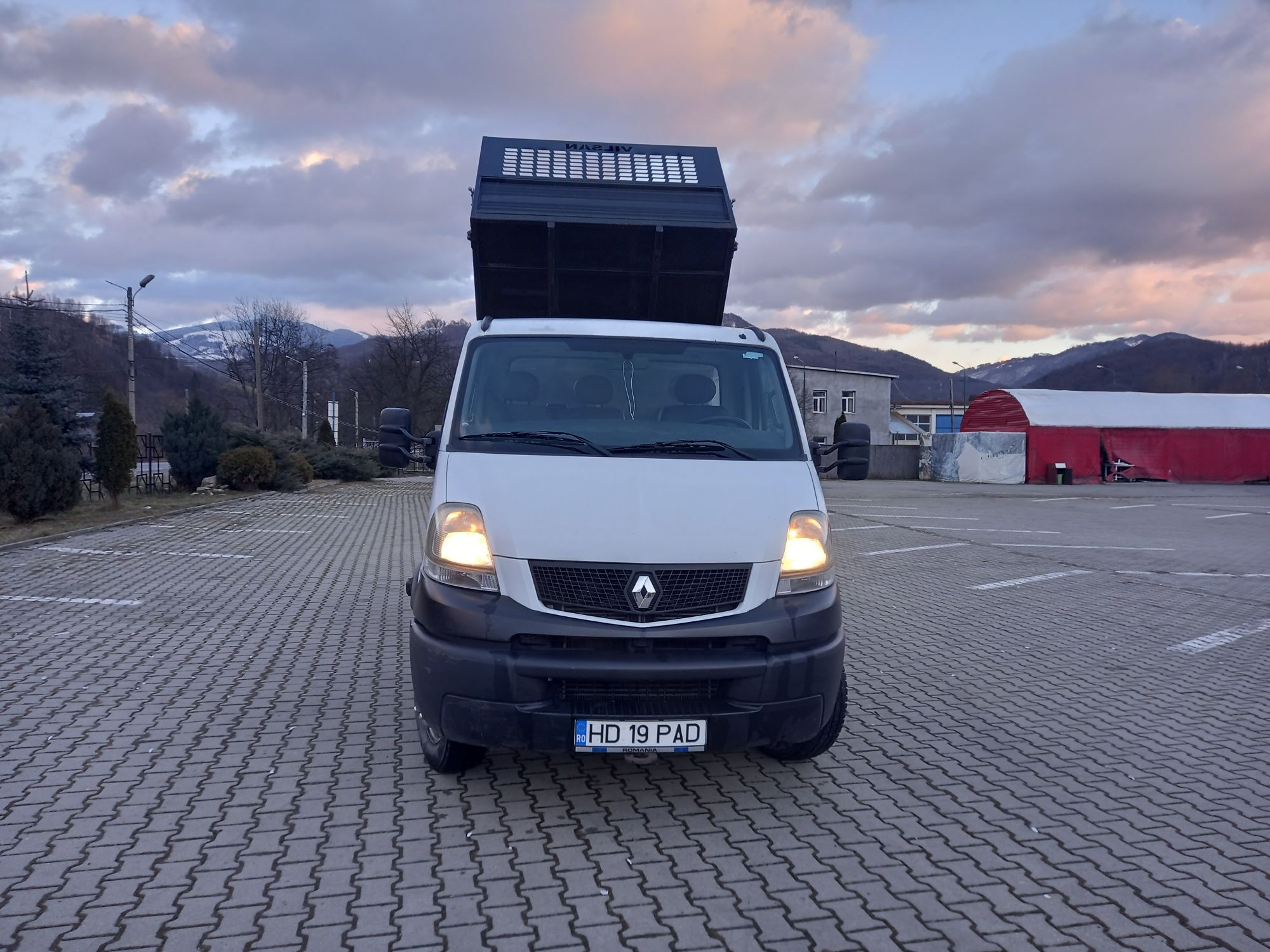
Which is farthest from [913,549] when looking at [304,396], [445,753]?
[304,396]

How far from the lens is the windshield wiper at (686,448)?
15.1 feet

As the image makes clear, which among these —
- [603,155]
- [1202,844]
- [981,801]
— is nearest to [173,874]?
[981,801]

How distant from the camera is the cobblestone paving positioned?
3.23 m

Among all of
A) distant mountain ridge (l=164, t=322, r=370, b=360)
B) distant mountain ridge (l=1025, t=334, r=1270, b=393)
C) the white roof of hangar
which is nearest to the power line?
distant mountain ridge (l=164, t=322, r=370, b=360)

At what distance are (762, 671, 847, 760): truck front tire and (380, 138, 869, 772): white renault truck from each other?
14 mm

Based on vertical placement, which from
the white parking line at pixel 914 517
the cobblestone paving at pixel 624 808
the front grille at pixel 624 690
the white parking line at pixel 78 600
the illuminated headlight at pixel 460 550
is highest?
the illuminated headlight at pixel 460 550

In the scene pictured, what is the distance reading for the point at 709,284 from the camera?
7.80 metres

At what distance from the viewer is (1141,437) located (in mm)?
40188

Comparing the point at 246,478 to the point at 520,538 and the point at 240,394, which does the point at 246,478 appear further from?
the point at 240,394

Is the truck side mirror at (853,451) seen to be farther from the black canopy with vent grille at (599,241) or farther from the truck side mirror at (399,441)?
the black canopy with vent grille at (599,241)

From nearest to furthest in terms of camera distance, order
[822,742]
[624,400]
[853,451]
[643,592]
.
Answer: [643,592], [822,742], [624,400], [853,451]

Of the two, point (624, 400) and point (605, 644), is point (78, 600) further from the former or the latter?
point (605, 644)

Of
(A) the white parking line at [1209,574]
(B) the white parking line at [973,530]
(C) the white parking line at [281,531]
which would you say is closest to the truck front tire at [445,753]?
(A) the white parking line at [1209,574]

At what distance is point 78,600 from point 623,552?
754cm
